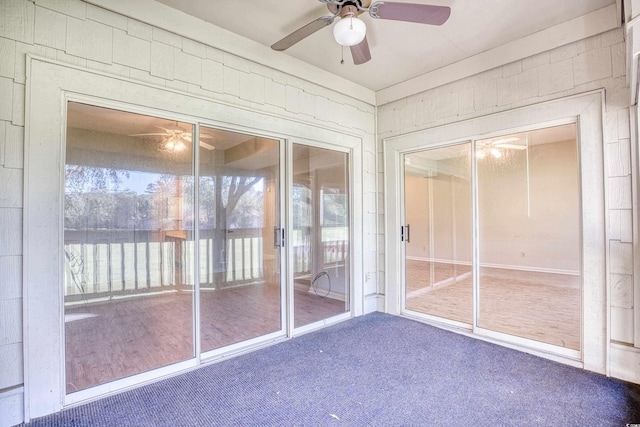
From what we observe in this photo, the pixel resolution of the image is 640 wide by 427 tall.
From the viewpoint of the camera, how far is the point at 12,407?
1917 mm

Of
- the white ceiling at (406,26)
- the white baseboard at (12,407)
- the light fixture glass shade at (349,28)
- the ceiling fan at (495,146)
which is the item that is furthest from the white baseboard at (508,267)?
the white baseboard at (12,407)

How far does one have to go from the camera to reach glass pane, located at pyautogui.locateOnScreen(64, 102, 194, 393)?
2.22 meters

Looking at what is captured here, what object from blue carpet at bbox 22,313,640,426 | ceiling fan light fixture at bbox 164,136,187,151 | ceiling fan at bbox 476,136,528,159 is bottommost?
blue carpet at bbox 22,313,640,426

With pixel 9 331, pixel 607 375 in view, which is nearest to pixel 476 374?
pixel 607 375

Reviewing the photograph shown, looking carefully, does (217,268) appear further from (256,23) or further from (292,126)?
(256,23)

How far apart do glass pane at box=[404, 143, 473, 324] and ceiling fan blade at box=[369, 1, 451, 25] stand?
6.07 ft

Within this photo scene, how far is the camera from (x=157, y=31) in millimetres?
2502

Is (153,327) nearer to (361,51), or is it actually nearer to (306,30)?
(306,30)

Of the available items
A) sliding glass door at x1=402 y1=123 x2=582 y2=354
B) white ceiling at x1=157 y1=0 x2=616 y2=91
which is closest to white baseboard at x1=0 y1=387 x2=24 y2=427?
white ceiling at x1=157 y1=0 x2=616 y2=91

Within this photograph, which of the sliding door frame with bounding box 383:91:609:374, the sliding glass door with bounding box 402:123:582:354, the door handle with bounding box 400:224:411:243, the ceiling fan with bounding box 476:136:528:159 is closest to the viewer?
the sliding door frame with bounding box 383:91:609:374

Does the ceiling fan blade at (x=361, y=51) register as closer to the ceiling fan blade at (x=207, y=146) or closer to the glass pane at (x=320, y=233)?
the glass pane at (x=320, y=233)

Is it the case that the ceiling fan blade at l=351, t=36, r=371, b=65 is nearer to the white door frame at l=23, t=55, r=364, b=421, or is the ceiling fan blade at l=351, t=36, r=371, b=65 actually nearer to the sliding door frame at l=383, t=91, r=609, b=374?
the sliding door frame at l=383, t=91, r=609, b=374

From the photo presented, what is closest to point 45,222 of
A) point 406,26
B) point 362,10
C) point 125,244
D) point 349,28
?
point 125,244

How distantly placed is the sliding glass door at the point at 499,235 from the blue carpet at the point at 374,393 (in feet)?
2.13
